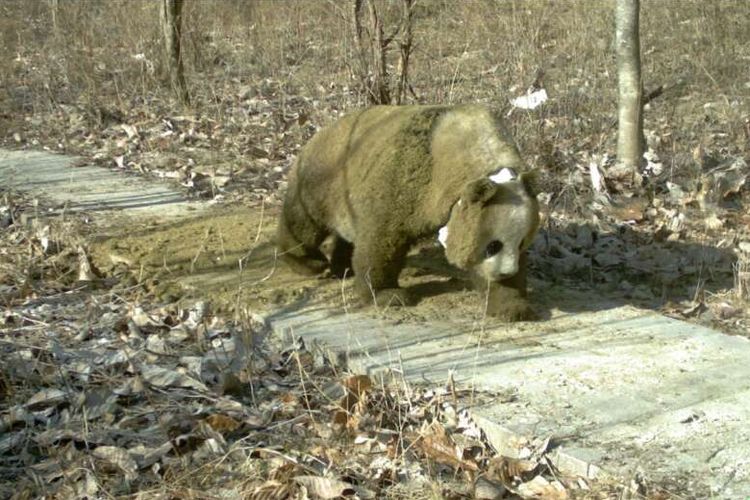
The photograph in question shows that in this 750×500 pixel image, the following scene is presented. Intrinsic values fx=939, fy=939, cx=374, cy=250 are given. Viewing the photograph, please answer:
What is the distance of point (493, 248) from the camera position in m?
5.06

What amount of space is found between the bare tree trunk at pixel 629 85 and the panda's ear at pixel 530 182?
3292mm

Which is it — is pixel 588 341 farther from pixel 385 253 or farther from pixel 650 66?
pixel 650 66

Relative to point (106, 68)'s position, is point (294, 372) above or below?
below

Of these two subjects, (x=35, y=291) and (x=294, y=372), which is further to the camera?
(x=35, y=291)

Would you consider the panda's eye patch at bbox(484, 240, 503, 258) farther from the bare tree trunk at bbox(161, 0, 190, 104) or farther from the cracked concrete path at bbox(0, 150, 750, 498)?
the bare tree trunk at bbox(161, 0, 190, 104)

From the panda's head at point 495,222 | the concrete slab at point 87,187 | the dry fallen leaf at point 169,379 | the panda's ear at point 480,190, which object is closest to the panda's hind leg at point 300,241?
the panda's head at point 495,222

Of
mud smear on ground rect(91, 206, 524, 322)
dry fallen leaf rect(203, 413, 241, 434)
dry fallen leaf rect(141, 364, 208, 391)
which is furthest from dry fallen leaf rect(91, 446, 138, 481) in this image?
mud smear on ground rect(91, 206, 524, 322)

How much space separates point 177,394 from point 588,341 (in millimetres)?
2175

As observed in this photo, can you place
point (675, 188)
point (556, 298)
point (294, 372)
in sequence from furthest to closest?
point (675, 188)
point (556, 298)
point (294, 372)

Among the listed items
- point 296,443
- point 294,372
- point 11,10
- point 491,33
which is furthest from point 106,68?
point 296,443

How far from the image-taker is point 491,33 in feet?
42.6

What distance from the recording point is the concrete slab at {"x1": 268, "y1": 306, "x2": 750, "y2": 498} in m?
3.79

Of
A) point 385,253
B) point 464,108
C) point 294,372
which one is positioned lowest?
point 294,372

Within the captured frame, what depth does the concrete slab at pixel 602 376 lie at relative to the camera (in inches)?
149
